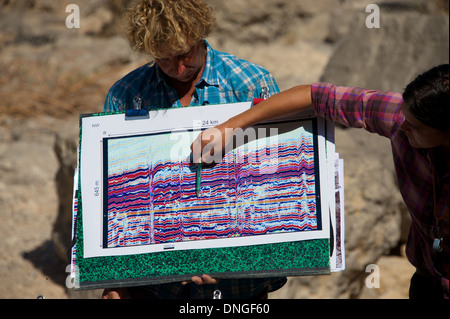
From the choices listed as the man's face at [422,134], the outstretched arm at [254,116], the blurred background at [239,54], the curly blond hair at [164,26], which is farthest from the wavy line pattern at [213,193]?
the blurred background at [239,54]

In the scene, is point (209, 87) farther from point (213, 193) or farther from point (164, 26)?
point (213, 193)

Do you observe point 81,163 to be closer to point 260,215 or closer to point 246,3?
point 260,215

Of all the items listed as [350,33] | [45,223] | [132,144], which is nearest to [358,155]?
[350,33]

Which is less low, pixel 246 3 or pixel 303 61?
pixel 246 3

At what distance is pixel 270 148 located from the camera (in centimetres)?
210

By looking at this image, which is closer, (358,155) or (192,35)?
(192,35)

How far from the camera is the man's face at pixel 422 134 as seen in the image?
161 cm

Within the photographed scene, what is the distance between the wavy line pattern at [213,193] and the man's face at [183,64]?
23 cm

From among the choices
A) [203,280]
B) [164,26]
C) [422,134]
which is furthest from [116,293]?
[422,134]

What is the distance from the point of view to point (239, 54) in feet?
20.7

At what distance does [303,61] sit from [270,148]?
4.21m

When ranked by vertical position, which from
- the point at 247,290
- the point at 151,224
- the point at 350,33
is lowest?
the point at 247,290

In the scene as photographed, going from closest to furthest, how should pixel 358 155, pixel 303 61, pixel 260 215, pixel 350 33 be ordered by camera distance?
pixel 260 215
pixel 358 155
pixel 350 33
pixel 303 61

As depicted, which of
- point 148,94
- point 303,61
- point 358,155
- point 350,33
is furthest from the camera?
point 303,61
